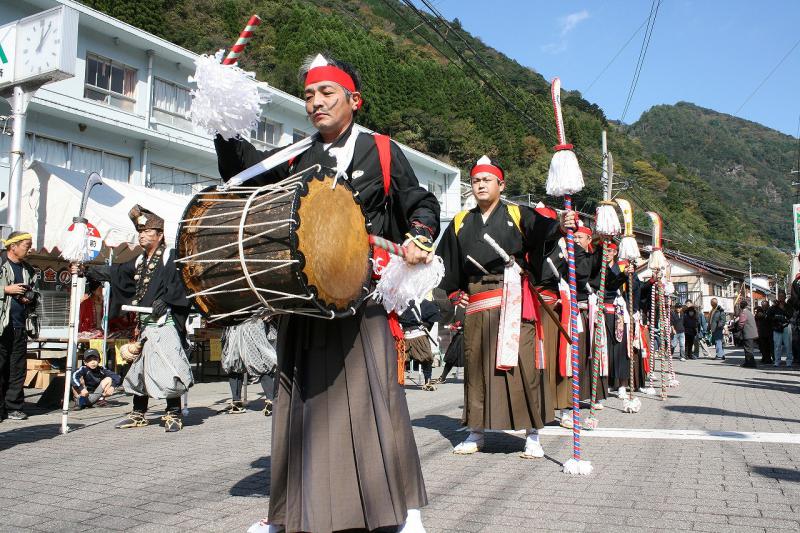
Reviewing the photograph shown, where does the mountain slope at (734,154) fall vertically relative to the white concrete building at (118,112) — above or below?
above

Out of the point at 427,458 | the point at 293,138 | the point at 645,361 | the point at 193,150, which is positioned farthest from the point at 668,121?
the point at 427,458

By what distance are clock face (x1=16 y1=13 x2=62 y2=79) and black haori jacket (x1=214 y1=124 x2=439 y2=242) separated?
8.94m

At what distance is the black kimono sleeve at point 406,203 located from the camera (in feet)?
10.5

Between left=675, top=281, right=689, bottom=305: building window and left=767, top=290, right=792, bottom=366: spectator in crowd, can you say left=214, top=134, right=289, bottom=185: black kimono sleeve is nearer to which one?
left=767, top=290, right=792, bottom=366: spectator in crowd

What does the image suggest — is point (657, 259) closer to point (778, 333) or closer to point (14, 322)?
point (14, 322)

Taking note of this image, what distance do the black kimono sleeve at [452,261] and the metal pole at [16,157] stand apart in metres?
8.00

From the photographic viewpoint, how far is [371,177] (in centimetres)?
328

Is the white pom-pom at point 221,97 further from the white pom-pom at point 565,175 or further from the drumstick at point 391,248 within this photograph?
the white pom-pom at point 565,175

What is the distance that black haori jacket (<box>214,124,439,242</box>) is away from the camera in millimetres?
3170

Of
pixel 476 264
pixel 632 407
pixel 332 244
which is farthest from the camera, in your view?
pixel 632 407

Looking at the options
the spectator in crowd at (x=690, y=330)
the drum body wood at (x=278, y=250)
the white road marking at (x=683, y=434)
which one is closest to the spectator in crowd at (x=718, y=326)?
the spectator in crowd at (x=690, y=330)

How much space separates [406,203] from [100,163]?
2046 centimetres

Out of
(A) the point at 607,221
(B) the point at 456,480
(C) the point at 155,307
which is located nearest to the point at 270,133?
(C) the point at 155,307

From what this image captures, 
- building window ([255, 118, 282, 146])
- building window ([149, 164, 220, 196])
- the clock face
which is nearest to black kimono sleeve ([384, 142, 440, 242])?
the clock face
